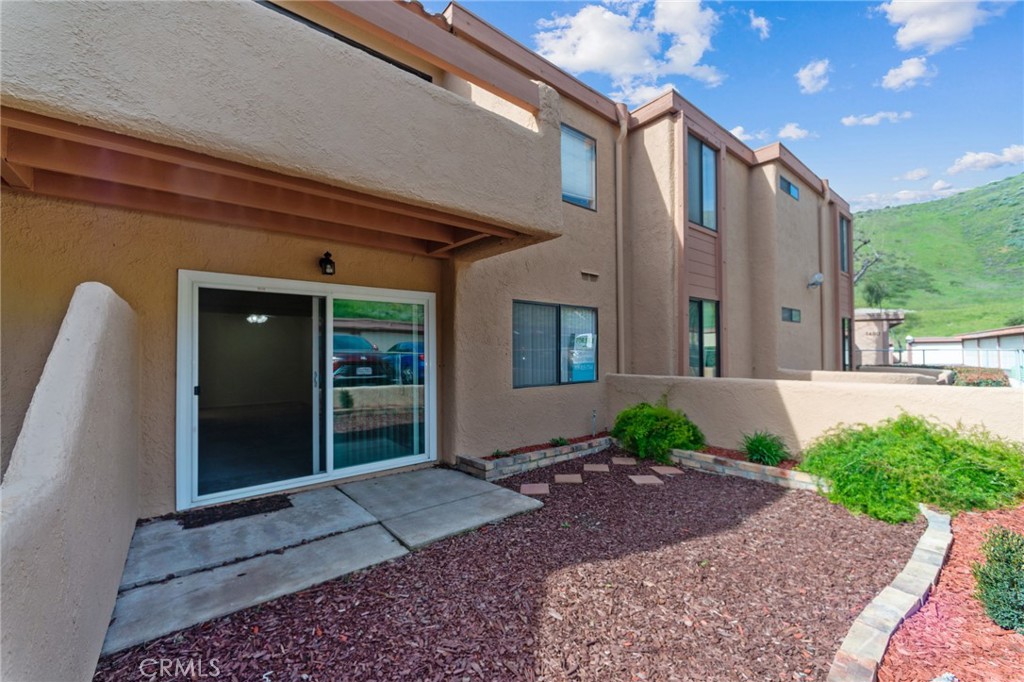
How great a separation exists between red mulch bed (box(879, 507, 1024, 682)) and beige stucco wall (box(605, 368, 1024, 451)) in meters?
2.58

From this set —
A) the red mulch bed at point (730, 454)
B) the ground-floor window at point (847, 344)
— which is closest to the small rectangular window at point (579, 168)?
the red mulch bed at point (730, 454)

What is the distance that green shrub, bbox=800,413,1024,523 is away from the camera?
4.25 metres

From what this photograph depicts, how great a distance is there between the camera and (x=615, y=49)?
978 cm

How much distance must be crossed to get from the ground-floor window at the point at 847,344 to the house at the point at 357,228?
7.29 m

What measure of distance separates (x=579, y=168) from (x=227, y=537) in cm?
745

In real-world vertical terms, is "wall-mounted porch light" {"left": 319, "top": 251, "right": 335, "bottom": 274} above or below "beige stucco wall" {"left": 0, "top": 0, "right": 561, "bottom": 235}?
below

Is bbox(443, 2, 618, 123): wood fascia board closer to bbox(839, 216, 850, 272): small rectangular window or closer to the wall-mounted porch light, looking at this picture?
the wall-mounted porch light

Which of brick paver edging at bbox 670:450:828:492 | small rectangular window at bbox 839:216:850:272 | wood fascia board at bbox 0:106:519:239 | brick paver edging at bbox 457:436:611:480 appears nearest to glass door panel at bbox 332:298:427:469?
brick paver edging at bbox 457:436:611:480

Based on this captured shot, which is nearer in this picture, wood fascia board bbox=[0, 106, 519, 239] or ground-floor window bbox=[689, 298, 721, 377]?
wood fascia board bbox=[0, 106, 519, 239]

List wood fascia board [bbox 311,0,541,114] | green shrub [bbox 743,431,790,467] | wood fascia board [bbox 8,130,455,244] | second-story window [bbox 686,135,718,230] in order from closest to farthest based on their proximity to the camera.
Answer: wood fascia board [bbox 8,130,455,244] < wood fascia board [bbox 311,0,541,114] < green shrub [bbox 743,431,790,467] < second-story window [bbox 686,135,718,230]

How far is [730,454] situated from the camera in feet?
21.1

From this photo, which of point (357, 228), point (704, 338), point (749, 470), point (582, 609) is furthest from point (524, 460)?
point (704, 338)

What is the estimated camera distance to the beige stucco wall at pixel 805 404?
4781mm

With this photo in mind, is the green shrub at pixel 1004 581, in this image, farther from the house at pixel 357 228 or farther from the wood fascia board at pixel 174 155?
the wood fascia board at pixel 174 155
